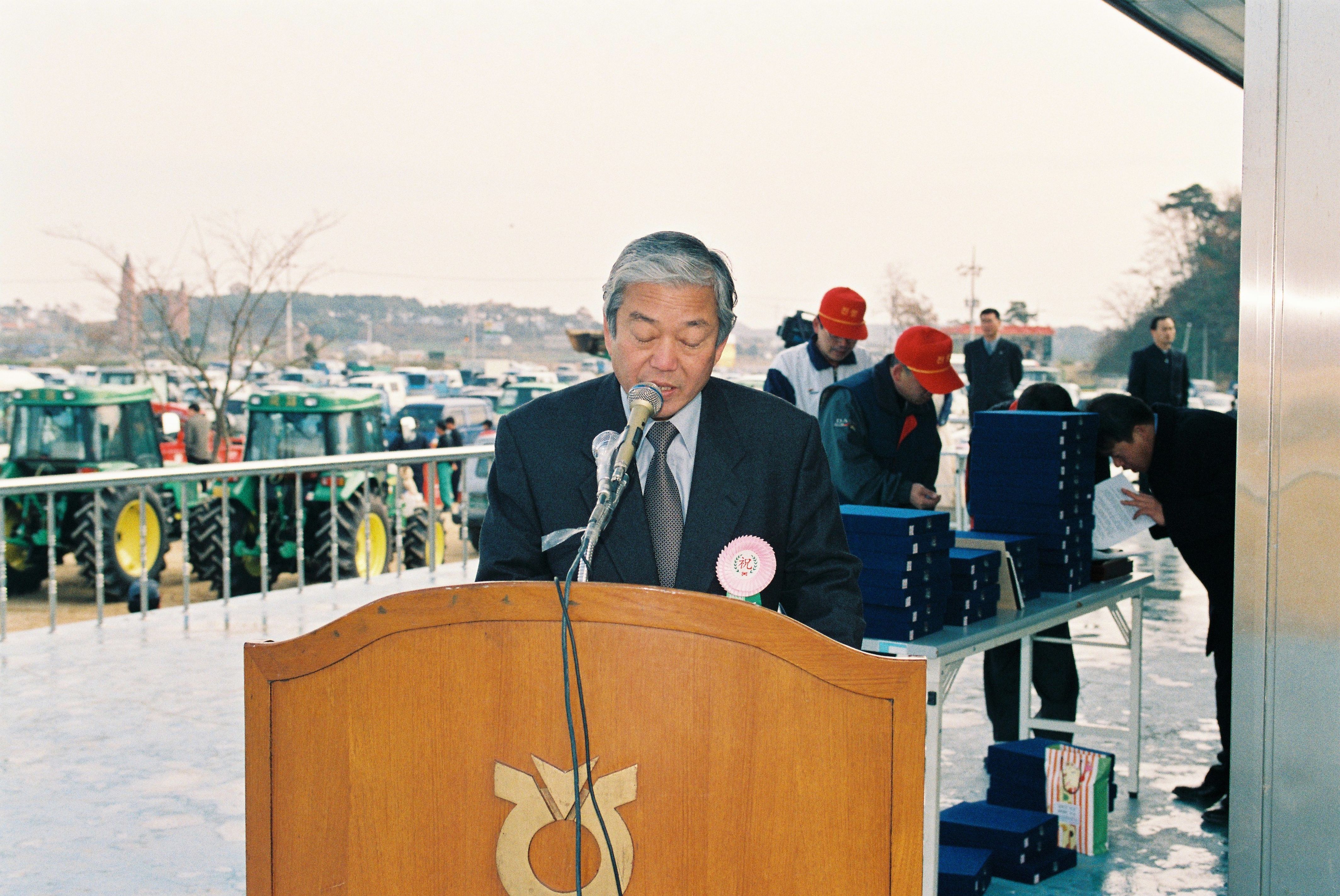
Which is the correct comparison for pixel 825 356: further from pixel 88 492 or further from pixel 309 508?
pixel 88 492

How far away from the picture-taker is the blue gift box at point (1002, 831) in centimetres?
356

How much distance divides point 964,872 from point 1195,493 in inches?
61.6

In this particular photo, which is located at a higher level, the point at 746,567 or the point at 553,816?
the point at 746,567

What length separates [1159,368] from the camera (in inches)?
454

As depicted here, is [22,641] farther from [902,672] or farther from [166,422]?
[166,422]

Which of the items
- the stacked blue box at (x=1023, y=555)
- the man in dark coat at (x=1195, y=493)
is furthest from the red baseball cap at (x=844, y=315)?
the stacked blue box at (x=1023, y=555)

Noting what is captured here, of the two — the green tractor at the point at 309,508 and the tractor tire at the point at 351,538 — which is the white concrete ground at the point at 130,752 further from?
the tractor tire at the point at 351,538

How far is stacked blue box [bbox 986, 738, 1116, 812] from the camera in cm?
391

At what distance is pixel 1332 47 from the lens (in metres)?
2.62

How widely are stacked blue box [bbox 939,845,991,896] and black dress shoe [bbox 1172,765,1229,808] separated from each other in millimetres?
1171

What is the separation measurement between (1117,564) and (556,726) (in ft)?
12.4

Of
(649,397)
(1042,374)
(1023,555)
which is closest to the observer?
(649,397)

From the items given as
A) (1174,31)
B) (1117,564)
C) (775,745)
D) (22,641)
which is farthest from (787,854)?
(22,641)

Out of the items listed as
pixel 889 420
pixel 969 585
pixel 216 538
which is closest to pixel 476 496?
pixel 216 538
